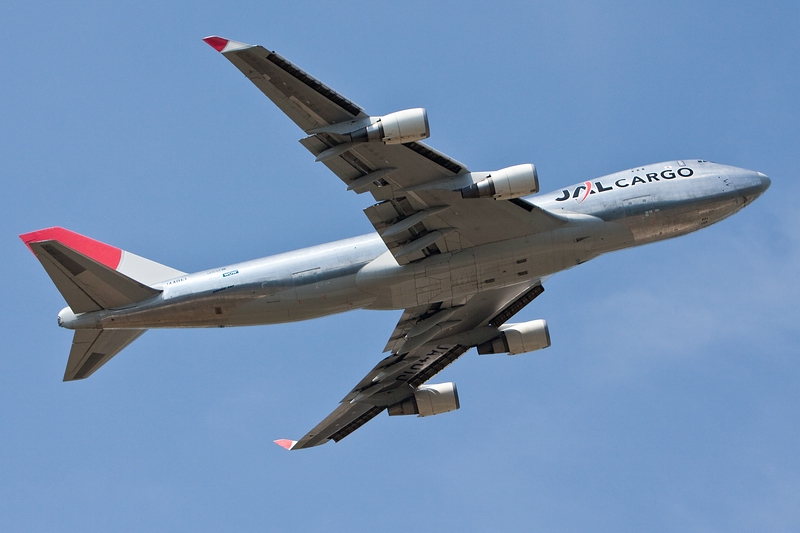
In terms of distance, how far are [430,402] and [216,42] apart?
958 inches

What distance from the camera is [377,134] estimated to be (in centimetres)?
3691

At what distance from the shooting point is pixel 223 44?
3409 cm

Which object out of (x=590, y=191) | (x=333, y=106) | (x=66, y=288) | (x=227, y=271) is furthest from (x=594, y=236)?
(x=66, y=288)

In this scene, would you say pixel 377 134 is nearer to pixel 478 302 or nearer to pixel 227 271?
pixel 227 271

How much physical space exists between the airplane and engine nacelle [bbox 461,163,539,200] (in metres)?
0.05

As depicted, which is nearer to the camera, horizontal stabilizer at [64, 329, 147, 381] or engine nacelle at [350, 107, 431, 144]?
engine nacelle at [350, 107, 431, 144]

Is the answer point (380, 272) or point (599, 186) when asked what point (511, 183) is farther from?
point (380, 272)

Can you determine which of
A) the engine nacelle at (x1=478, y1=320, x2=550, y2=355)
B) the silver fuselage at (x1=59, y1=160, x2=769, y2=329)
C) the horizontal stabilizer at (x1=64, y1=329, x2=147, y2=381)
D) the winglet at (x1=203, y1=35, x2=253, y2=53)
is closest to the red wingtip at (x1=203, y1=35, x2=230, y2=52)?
the winglet at (x1=203, y1=35, x2=253, y2=53)

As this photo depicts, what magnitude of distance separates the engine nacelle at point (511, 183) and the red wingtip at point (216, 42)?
11914 mm

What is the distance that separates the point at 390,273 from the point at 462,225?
146 inches

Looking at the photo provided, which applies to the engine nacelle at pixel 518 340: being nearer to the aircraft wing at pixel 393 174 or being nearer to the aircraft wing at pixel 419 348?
the aircraft wing at pixel 419 348

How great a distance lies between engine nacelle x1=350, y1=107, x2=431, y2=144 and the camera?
3666 centimetres

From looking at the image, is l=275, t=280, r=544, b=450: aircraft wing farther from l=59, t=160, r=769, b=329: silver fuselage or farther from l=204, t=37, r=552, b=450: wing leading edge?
l=59, t=160, r=769, b=329: silver fuselage

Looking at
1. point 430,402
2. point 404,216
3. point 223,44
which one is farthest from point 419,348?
point 223,44
